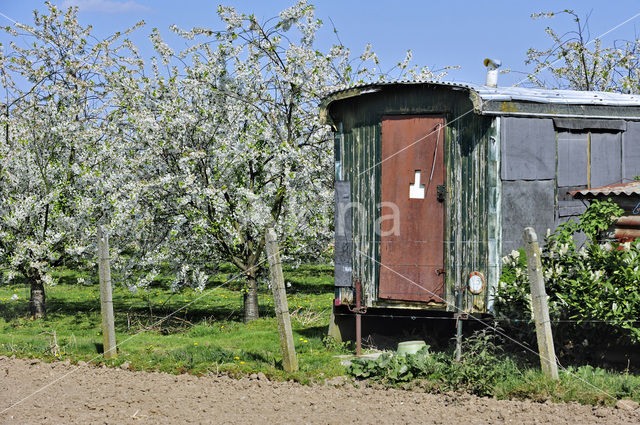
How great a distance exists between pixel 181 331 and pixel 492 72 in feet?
25.2

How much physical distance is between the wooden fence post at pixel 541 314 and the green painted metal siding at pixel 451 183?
2134 millimetres

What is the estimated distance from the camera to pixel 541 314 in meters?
8.42

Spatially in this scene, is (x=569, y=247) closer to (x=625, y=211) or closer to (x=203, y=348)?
(x=625, y=211)

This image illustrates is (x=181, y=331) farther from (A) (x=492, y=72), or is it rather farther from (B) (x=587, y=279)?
(B) (x=587, y=279)

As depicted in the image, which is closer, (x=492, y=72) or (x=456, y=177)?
(x=456, y=177)

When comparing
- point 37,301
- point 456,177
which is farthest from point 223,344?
point 37,301

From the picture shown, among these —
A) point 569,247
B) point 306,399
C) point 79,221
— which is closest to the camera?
point 306,399

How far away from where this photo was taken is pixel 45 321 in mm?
15758

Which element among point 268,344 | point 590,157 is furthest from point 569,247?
point 268,344

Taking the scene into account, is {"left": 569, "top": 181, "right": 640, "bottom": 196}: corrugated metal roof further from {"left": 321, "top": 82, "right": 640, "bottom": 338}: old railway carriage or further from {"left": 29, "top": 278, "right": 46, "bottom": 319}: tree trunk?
{"left": 29, "top": 278, "right": 46, "bottom": 319}: tree trunk

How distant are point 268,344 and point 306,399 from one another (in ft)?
11.7

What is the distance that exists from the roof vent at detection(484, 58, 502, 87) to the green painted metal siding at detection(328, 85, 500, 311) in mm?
1625

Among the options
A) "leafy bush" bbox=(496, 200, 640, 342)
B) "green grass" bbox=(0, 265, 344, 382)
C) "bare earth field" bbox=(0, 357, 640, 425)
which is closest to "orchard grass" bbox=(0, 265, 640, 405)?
"green grass" bbox=(0, 265, 344, 382)

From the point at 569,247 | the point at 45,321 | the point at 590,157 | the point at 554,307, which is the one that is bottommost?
the point at 45,321
